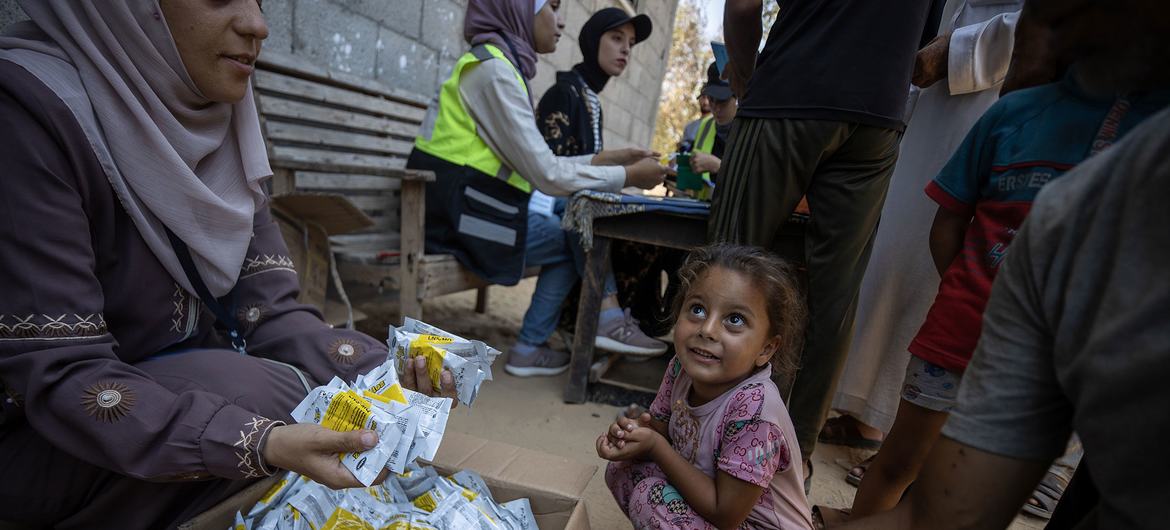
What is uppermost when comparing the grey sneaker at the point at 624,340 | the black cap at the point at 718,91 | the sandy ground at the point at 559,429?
the black cap at the point at 718,91

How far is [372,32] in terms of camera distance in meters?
3.55

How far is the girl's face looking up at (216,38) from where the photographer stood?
1.19m

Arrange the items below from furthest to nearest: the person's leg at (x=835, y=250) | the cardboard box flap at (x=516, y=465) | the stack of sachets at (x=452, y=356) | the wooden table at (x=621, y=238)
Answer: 1. the wooden table at (x=621, y=238)
2. the person's leg at (x=835, y=250)
3. the cardboard box flap at (x=516, y=465)
4. the stack of sachets at (x=452, y=356)

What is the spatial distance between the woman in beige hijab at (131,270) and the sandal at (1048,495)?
97.7 inches

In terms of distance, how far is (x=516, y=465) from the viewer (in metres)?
1.57

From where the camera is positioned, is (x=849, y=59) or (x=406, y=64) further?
(x=406, y=64)

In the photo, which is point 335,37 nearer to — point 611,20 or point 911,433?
point 611,20

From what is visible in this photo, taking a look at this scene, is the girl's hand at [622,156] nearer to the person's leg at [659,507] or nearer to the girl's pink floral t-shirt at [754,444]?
the girl's pink floral t-shirt at [754,444]

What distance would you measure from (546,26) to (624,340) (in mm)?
1806

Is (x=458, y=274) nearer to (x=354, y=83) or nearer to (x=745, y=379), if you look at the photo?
(x=354, y=83)

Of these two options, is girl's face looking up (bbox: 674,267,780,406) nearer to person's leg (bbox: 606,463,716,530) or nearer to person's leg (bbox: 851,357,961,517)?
person's leg (bbox: 606,463,716,530)

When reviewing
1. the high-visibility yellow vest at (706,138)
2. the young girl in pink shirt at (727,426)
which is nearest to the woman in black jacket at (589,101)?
the high-visibility yellow vest at (706,138)

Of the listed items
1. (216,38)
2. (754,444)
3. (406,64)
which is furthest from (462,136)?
(754,444)

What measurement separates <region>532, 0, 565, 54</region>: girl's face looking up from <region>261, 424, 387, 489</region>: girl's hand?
2.64 m
